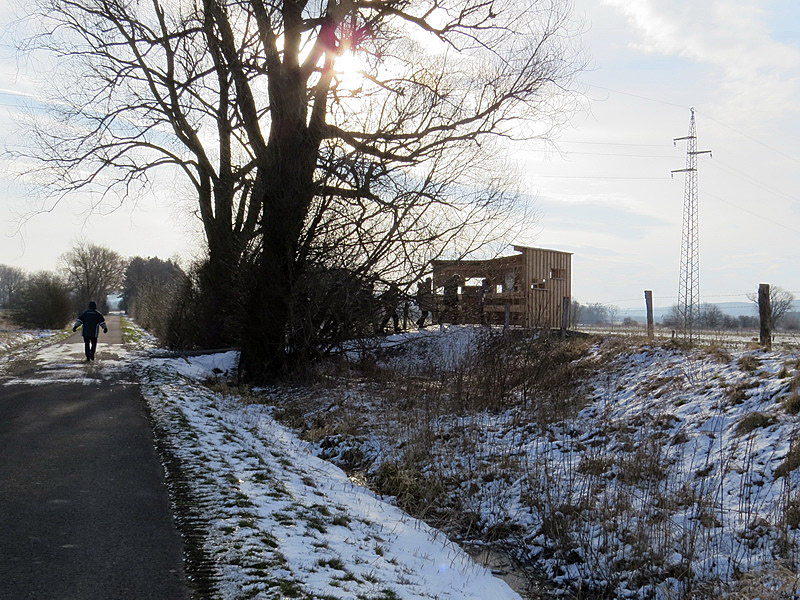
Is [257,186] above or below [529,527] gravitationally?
above

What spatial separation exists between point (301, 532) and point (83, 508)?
1903 mm

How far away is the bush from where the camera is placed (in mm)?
49219

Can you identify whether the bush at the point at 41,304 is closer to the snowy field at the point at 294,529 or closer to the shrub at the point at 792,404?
the snowy field at the point at 294,529

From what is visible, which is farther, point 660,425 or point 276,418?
point 276,418

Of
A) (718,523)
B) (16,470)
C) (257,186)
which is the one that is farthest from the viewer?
(257,186)

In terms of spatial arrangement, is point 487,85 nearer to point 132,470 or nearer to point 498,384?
point 498,384

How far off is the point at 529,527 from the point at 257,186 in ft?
36.6

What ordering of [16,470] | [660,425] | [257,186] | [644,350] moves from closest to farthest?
1. [16,470]
2. [660,425]
3. [644,350]
4. [257,186]

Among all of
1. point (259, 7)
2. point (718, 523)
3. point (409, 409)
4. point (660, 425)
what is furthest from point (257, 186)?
point (718, 523)

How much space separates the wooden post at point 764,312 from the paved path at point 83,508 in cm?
1078

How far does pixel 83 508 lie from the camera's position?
18.5 feet

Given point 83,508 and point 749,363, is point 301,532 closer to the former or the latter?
point 83,508

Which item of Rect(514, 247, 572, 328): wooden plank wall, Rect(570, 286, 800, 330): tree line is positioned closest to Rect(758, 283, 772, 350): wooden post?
Rect(570, 286, 800, 330): tree line

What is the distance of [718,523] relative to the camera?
20.3 ft
